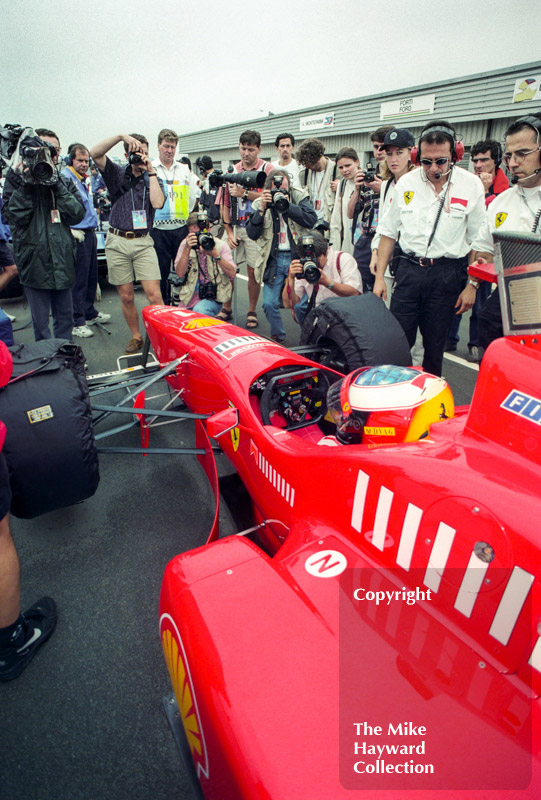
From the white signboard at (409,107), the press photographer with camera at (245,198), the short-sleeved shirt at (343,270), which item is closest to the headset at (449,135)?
the short-sleeved shirt at (343,270)

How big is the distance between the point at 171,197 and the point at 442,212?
321 centimetres

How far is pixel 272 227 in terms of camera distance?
4.95 metres

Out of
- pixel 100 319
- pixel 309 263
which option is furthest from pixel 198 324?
pixel 100 319

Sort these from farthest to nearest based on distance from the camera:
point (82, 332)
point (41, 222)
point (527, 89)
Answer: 1. point (527, 89)
2. point (82, 332)
3. point (41, 222)

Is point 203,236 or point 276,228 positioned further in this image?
point 276,228

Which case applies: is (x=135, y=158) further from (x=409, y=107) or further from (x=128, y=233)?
(x=409, y=107)

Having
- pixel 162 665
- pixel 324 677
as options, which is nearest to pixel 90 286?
pixel 162 665

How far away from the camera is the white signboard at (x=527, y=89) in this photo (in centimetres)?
1130

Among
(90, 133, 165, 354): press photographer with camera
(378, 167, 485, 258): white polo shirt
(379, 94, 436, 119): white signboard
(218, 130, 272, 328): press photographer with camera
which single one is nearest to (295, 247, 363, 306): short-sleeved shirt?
(378, 167, 485, 258): white polo shirt

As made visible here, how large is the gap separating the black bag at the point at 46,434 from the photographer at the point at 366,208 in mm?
3952

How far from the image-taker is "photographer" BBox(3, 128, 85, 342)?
3475 mm

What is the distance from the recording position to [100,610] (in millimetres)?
2070

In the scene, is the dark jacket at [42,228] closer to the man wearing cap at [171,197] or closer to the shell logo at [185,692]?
the man wearing cap at [171,197]

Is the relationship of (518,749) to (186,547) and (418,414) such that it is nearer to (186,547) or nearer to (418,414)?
(418,414)
